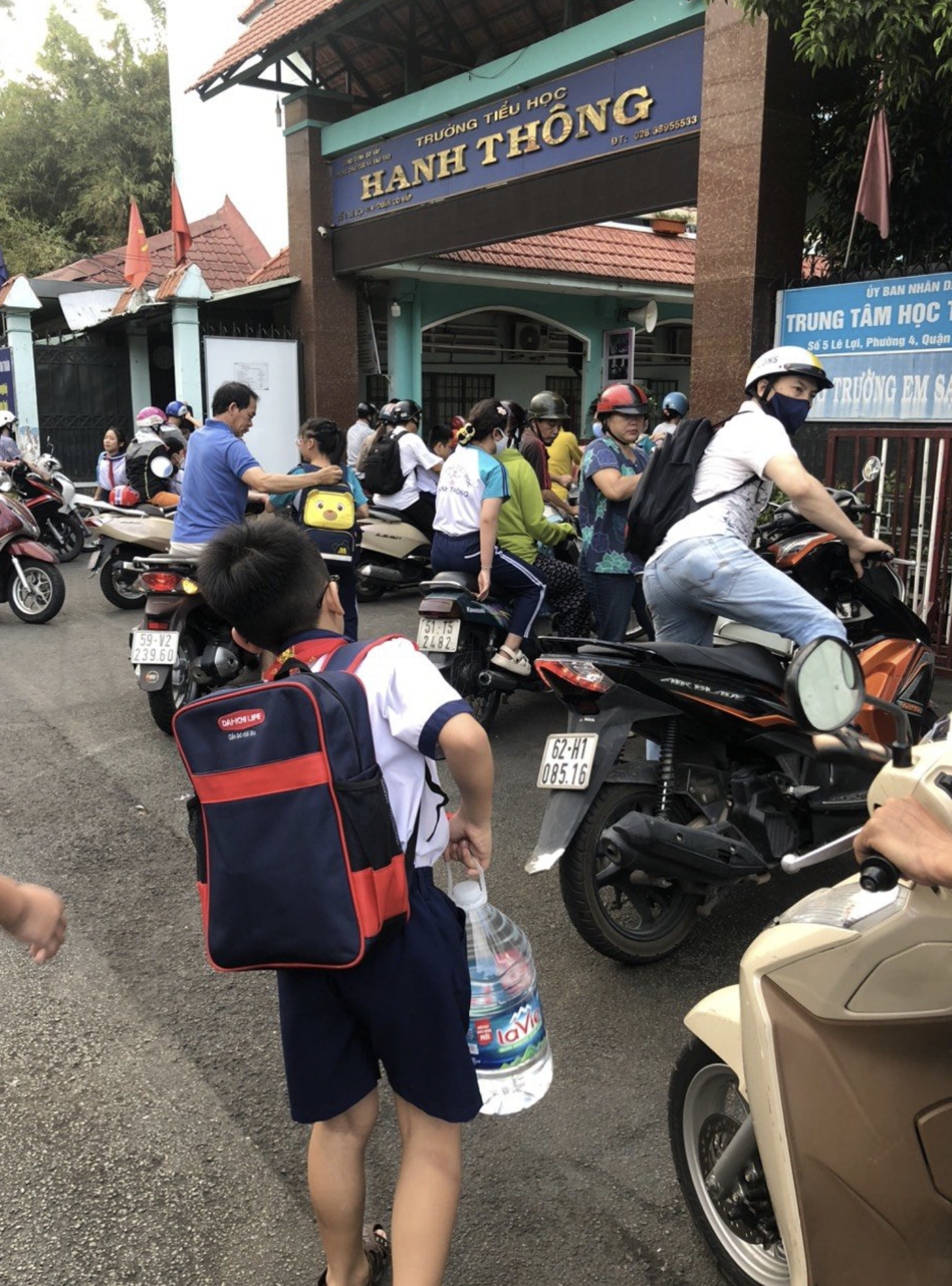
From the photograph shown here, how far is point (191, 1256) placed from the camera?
7.24ft

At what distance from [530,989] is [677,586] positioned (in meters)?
1.91

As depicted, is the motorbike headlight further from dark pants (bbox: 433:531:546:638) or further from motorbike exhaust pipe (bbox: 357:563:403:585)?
motorbike exhaust pipe (bbox: 357:563:403:585)

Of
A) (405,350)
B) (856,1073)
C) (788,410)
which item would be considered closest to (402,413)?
(788,410)

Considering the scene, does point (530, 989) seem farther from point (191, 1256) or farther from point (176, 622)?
point (176, 622)

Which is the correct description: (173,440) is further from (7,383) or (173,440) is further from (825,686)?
(825,686)

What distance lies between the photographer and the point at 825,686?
293 cm

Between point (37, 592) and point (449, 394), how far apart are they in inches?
406

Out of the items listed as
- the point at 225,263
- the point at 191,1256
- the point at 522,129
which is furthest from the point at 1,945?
the point at 225,263

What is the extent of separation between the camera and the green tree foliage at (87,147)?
27.3m

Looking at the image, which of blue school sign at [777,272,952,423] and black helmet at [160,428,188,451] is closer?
blue school sign at [777,272,952,423]

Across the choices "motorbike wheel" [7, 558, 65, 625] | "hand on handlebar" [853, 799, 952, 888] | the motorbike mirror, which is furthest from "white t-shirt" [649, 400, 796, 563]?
"motorbike wheel" [7, 558, 65, 625]

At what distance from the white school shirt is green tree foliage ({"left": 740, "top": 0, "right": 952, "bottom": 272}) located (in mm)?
2836

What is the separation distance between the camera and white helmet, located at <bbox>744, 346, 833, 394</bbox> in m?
3.74

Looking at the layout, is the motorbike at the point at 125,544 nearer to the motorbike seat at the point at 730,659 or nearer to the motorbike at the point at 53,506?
the motorbike at the point at 53,506
